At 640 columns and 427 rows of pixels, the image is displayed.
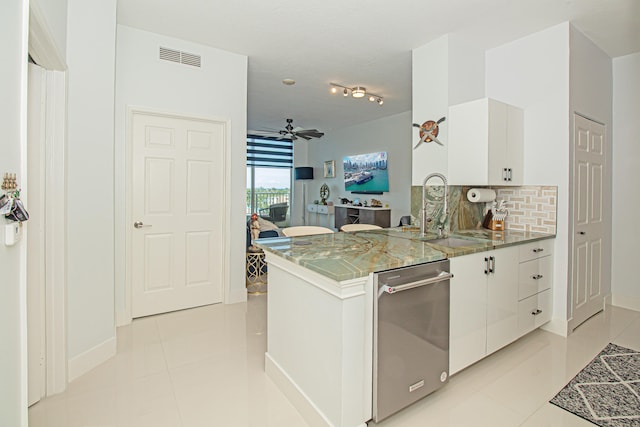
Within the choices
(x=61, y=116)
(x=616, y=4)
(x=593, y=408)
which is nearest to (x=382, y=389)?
(x=593, y=408)

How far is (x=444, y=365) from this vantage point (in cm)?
192

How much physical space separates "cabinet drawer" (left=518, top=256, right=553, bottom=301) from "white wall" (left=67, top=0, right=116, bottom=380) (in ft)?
10.5

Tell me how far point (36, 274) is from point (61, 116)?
100 cm

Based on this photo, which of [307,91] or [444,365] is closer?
[444,365]

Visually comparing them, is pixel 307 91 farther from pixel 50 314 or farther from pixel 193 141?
pixel 50 314

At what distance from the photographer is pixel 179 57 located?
3.28 metres

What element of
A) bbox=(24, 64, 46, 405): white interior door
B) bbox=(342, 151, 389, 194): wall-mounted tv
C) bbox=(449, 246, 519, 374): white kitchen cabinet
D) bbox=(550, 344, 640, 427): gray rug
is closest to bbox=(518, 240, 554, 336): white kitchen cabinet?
bbox=(449, 246, 519, 374): white kitchen cabinet

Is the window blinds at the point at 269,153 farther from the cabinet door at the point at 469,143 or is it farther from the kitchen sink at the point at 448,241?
the kitchen sink at the point at 448,241

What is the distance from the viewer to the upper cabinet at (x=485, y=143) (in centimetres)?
283

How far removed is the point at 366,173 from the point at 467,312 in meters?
5.19

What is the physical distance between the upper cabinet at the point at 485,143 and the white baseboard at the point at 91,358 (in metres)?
3.20

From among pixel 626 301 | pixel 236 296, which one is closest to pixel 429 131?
pixel 236 296

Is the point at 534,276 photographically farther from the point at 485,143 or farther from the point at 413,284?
the point at 413,284

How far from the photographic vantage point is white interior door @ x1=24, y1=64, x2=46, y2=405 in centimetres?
191
